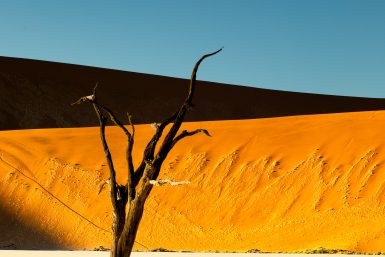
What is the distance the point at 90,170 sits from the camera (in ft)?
133

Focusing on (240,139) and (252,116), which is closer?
(240,139)

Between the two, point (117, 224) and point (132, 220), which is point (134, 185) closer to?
point (132, 220)

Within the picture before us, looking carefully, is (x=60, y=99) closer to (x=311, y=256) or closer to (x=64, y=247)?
(x=64, y=247)

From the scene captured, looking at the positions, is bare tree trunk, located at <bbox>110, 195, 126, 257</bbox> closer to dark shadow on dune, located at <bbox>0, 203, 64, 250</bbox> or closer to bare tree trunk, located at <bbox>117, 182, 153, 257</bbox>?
bare tree trunk, located at <bbox>117, 182, 153, 257</bbox>

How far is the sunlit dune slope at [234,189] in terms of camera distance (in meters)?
32.8

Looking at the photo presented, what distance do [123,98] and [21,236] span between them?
184 feet

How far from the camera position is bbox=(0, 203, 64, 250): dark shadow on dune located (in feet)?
111

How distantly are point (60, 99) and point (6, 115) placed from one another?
909 cm

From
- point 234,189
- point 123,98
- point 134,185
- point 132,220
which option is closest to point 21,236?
point 234,189

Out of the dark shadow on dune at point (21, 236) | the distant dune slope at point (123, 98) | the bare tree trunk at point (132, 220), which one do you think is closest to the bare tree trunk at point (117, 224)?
the bare tree trunk at point (132, 220)

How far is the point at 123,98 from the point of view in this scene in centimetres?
9038

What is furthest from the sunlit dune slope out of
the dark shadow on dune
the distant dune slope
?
the distant dune slope

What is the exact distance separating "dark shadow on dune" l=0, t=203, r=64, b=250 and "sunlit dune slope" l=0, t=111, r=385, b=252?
0.39 feet

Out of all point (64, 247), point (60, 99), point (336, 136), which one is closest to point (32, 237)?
point (64, 247)
